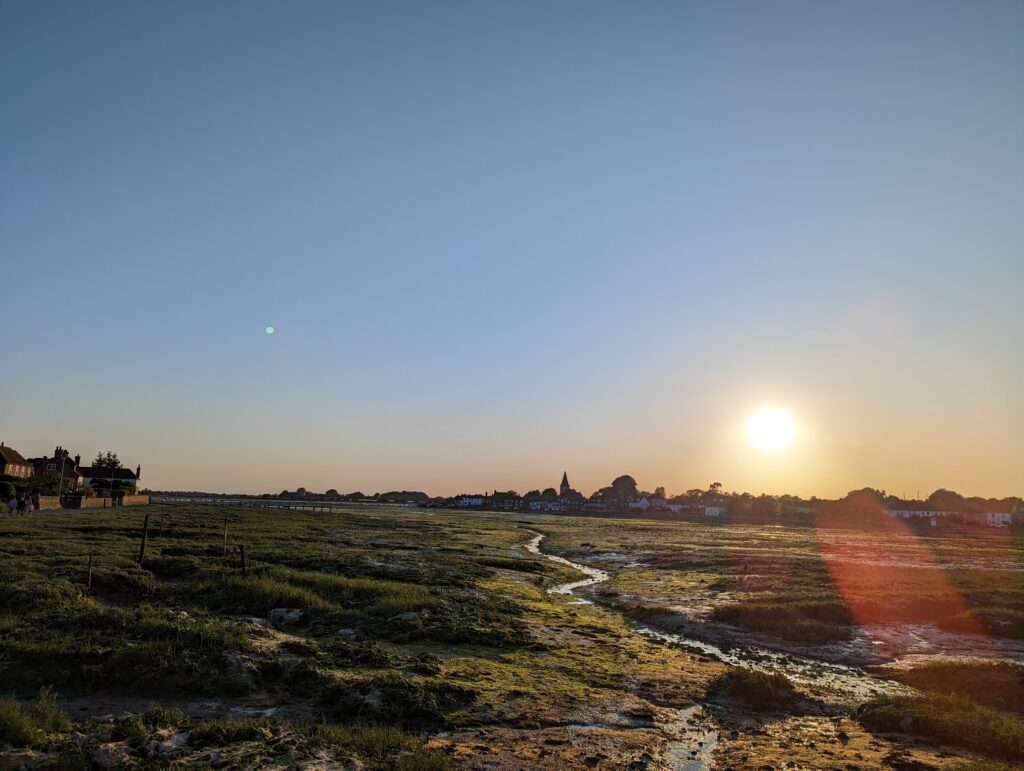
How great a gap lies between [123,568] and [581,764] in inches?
978

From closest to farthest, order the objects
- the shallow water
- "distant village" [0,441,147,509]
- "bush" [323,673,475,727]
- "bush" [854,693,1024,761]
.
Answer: "bush" [854,693,1024,761] → "bush" [323,673,475,727] → the shallow water → "distant village" [0,441,147,509]

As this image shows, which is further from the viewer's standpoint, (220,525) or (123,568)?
(220,525)

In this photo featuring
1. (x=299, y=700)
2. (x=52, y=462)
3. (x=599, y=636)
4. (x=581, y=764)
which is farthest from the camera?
(x=52, y=462)

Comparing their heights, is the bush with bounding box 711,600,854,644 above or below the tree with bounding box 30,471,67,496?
below

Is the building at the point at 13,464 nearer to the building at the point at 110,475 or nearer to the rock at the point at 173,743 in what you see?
the building at the point at 110,475

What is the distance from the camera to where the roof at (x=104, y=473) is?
13250cm

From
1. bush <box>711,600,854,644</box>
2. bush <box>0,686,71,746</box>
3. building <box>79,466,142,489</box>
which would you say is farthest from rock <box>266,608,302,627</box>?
building <box>79,466,142,489</box>

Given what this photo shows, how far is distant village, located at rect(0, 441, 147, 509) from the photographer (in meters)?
71.2

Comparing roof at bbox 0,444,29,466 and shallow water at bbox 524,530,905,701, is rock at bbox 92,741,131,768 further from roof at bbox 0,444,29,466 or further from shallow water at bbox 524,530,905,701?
roof at bbox 0,444,29,466

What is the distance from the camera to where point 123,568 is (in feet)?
90.7

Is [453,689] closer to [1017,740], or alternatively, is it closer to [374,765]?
[374,765]

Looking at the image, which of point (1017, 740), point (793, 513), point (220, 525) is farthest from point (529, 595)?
point (793, 513)

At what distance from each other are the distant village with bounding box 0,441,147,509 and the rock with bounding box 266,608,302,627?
5204 centimetres

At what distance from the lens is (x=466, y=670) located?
17578 millimetres
